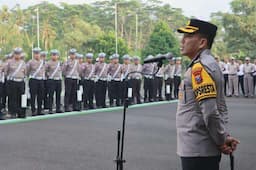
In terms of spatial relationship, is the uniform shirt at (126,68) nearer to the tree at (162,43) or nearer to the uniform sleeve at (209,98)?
the uniform sleeve at (209,98)

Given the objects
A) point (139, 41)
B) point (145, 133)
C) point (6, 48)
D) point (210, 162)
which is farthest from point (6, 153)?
point (139, 41)

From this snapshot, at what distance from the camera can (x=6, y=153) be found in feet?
23.0

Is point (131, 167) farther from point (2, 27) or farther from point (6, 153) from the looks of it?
point (2, 27)

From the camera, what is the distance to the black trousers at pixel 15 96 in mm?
11305

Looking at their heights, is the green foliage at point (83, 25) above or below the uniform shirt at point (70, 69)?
above

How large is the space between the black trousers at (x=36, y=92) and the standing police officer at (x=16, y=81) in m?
0.68

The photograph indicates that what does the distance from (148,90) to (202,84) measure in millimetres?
14532

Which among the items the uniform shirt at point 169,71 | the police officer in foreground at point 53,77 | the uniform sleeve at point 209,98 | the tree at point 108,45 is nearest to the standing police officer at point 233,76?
the uniform shirt at point 169,71

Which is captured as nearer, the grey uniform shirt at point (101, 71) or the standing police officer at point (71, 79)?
the standing police officer at point (71, 79)

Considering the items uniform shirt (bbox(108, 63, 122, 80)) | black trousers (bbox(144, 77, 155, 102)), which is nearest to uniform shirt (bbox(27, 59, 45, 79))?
uniform shirt (bbox(108, 63, 122, 80))

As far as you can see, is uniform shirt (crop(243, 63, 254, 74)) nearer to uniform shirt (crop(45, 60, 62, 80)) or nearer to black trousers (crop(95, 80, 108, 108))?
black trousers (crop(95, 80, 108, 108))

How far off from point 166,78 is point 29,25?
25.3 metres

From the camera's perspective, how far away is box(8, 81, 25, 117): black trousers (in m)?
11.3

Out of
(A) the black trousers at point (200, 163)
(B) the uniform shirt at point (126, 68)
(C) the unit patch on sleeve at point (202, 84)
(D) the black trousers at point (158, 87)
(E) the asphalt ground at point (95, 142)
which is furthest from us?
(D) the black trousers at point (158, 87)
